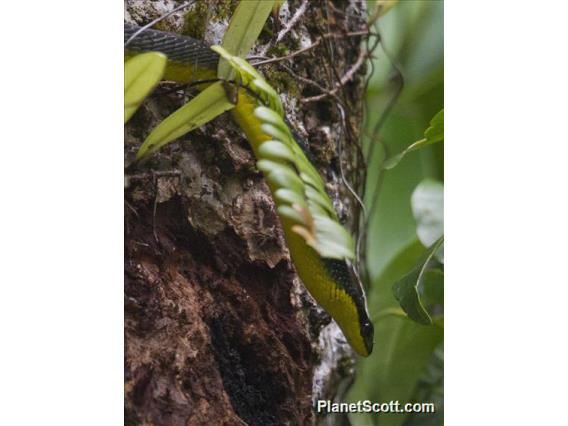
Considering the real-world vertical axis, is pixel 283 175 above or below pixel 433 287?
above

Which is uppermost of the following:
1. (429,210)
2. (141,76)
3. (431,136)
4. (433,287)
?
(141,76)

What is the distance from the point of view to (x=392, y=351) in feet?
5.76

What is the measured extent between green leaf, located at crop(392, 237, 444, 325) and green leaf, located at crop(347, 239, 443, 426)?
1.5 inches

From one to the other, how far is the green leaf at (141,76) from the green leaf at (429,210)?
631mm

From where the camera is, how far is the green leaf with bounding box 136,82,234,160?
1.47 metres

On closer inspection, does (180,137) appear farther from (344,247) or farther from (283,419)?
(283,419)

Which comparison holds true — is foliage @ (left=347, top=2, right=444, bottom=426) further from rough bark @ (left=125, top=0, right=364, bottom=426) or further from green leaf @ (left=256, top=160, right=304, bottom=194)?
green leaf @ (left=256, top=160, right=304, bottom=194)

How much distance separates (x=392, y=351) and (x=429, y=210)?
0.33m

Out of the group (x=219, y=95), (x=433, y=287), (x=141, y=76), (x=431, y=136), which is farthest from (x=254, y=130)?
(x=433, y=287)

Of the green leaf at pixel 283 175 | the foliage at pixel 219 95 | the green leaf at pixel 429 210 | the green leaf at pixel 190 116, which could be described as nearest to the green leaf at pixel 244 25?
the foliage at pixel 219 95

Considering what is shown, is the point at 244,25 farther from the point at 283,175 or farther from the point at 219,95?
the point at 283,175

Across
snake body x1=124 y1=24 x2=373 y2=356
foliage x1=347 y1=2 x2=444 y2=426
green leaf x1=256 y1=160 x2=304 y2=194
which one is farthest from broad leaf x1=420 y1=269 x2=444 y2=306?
green leaf x1=256 y1=160 x2=304 y2=194

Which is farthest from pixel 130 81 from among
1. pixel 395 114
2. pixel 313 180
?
pixel 395 114

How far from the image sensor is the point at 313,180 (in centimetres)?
135
